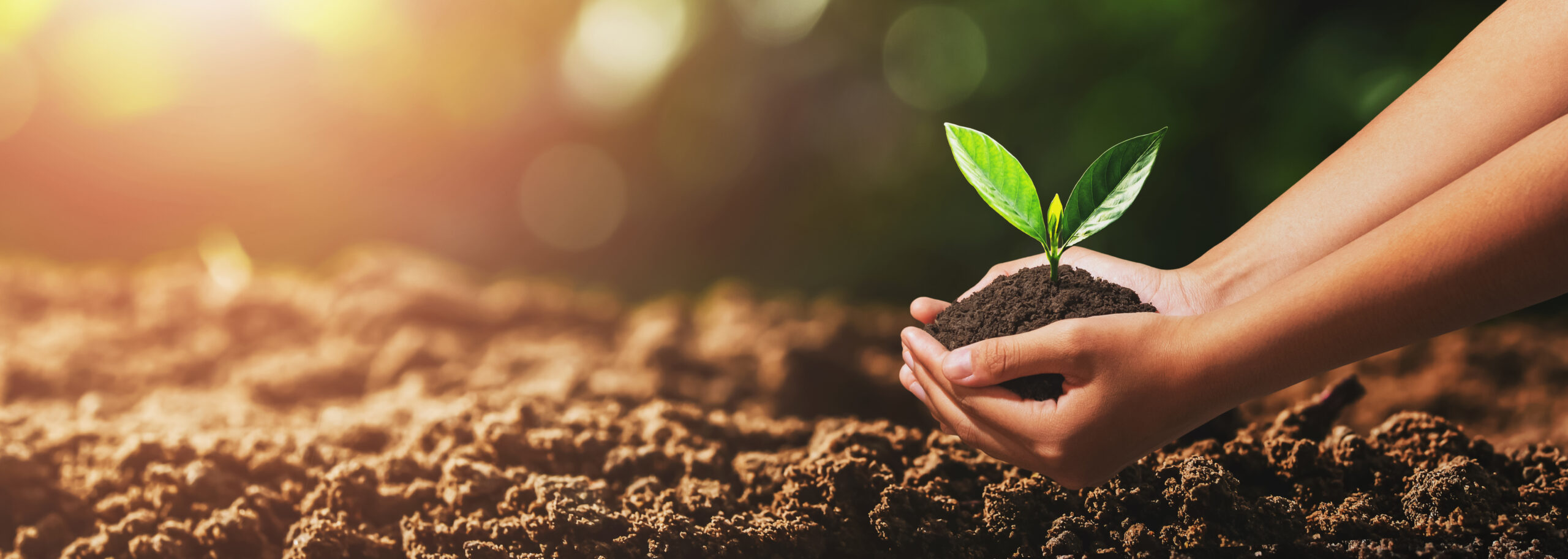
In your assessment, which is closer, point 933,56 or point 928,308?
point 928,308

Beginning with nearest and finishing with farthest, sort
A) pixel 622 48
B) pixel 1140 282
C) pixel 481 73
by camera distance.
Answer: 1. pixel 1140 282
2. pixel 622 48
3. pixel 481 73

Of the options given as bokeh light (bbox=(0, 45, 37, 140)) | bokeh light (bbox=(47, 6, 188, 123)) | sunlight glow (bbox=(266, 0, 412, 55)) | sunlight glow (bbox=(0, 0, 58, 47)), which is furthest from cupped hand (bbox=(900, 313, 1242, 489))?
bokeh light (bbox=(0, 45, 37, 140))

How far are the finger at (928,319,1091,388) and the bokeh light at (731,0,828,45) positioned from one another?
125cm

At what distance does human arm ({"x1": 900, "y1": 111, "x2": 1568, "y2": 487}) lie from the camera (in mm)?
661

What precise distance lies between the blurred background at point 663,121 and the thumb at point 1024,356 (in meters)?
1.03

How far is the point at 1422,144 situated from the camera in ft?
3.03

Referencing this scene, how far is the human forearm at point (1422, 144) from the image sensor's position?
2.91ft

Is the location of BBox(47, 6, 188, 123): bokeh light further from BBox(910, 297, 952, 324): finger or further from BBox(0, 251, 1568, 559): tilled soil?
BBox(910, 297, 952, 324): finger

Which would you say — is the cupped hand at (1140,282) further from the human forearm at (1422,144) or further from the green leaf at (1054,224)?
the green leaf at (1054,224)

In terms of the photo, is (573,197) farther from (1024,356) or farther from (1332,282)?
(1332,282)


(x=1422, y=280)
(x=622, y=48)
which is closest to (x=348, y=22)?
(x=622, y=48)

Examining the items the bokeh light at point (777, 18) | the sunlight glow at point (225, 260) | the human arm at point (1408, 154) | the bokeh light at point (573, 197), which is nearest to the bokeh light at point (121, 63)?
the sunlight glow at point (225, 260)

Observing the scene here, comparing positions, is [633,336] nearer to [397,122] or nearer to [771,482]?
[771,482]

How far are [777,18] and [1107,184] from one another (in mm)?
1204
